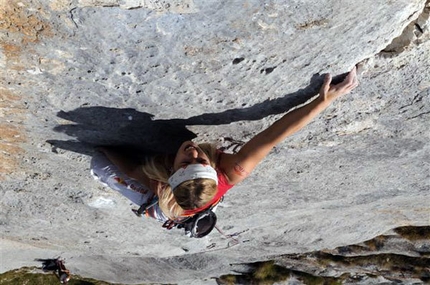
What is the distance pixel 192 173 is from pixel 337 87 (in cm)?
133

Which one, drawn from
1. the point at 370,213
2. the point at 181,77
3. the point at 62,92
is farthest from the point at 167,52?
the point at 370,213

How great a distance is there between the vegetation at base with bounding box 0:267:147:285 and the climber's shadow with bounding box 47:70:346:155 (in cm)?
727

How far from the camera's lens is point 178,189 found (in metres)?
3.66

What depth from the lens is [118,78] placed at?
12.1 ft

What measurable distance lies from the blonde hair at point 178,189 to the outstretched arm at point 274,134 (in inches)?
7.0

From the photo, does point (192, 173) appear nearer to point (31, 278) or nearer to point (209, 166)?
point (209, 166)

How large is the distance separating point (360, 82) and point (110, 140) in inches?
94.8

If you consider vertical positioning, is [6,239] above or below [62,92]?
above

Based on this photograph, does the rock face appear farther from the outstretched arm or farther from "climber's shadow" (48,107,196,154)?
the outstretched arm

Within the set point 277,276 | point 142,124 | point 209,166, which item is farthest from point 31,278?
point 209,166

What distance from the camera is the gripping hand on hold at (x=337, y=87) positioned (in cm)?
384

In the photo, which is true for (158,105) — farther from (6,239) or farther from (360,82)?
(6,239)

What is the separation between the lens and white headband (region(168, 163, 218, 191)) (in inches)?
143

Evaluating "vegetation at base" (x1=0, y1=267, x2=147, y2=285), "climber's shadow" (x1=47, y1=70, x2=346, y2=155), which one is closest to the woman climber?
"climber's shadow" (x1=47, y1=70, x2=346, y2=155)
